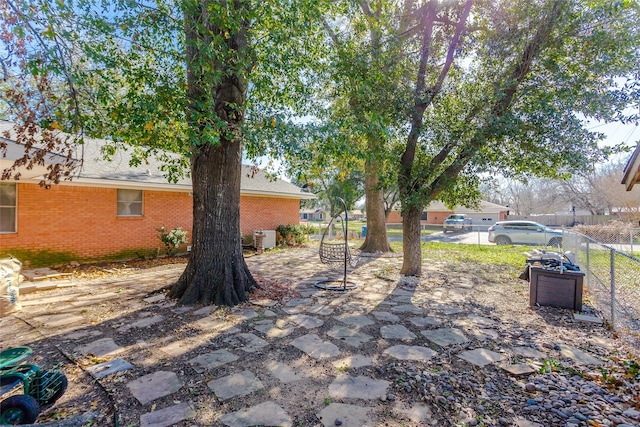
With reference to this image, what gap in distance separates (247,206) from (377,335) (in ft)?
31.3

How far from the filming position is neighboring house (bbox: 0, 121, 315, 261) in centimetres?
741

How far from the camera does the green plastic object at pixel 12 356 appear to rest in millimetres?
2391

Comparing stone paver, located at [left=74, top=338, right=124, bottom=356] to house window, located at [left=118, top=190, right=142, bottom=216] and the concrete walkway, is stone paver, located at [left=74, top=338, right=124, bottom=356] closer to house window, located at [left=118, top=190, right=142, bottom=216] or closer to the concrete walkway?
the concrete walkway

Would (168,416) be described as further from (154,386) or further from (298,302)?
(298,302)

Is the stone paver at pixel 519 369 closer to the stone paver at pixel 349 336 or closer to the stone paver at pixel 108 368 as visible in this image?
the stone paver at pixel 349 336

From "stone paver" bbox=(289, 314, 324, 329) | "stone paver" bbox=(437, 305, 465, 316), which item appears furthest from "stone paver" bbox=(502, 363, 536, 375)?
"stone paver" bbox=(289, 314, 324, 329)

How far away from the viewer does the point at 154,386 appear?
8.86 ft

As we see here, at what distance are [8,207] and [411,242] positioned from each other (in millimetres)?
9463

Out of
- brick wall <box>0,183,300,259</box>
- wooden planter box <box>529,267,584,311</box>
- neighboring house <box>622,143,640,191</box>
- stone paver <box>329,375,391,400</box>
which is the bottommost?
stone paver <box>329,375,391,400</box>

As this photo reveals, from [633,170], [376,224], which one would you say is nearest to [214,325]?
[633,170]

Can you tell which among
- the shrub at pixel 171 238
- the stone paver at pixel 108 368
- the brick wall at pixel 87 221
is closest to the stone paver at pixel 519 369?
the stone paver at pixel 108 368

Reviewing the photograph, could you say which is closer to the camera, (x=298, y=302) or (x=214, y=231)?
(x=214, y=231)

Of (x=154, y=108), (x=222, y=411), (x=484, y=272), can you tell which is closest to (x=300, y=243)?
(x=484, y=272)

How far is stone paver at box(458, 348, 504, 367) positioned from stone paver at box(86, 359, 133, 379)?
3406 millimetres
